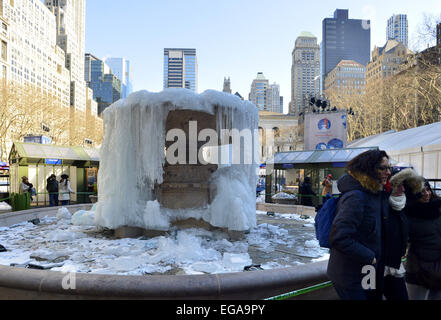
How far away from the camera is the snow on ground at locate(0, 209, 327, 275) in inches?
193

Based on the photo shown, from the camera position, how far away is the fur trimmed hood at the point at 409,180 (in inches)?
104

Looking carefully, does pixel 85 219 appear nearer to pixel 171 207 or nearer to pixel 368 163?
pixel 171 207

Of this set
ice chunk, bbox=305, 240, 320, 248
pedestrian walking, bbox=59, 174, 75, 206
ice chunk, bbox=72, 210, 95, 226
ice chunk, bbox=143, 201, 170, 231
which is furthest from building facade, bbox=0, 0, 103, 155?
ice chunk, bbox=305, 240, 320, 248

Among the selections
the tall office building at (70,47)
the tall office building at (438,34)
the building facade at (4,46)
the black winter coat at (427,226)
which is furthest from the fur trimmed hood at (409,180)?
the tall office building at (70,47)

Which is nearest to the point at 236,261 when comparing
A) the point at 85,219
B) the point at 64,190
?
the point at 85,219

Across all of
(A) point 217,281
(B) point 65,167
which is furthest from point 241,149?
(B) point 65,167

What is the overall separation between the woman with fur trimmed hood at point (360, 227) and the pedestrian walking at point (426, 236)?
45 centimetres

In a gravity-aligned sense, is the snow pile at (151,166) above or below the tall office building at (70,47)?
below

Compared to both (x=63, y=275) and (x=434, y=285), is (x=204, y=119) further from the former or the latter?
(x=434, y=285)

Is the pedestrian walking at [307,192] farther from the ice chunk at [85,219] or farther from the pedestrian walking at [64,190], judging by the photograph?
the pedestrian walking at [64,190]

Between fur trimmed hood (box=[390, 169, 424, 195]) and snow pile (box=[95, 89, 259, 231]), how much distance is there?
4497 millimetres

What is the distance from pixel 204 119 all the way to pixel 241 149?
1156 millimetres
